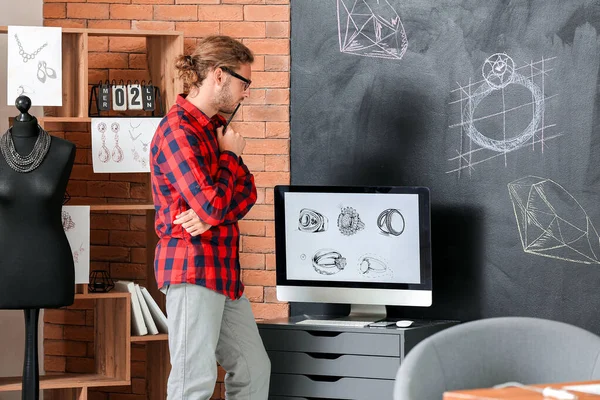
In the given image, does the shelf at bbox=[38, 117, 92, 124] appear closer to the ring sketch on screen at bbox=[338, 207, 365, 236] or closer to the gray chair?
the ring sketch on screen at bbox=[338, 207, 365, 236]

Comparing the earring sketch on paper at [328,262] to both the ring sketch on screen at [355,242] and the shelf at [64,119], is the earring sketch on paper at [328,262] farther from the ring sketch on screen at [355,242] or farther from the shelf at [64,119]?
the shelf at [64,119]

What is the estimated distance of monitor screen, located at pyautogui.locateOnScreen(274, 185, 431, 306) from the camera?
11.8 ft

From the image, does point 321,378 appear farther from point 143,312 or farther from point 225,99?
point 225,99

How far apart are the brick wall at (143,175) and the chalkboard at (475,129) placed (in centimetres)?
11

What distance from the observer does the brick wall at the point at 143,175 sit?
4.10 meters

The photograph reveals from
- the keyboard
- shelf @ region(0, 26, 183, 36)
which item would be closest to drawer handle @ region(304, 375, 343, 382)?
the keyboard

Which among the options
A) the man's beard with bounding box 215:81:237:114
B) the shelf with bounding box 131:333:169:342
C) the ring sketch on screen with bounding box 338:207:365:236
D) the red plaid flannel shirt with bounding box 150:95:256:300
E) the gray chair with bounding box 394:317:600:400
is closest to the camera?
the gray chair with bounding box 394:317:600:400

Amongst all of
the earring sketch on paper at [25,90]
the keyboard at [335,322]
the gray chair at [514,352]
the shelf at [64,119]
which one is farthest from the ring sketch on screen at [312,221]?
the gray chair at [514,352]

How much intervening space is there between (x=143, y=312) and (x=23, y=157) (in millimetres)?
870

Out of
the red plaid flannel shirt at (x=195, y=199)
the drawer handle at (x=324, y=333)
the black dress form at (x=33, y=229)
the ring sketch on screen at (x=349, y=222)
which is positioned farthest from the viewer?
the ring sketch on screen at (x=349, y=222)

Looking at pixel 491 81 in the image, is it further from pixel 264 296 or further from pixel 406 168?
pixel 264 296

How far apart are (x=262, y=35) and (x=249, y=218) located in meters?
0.81

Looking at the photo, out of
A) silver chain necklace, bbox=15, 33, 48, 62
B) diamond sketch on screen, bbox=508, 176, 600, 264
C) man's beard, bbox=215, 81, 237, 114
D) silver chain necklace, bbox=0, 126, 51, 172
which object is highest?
silver chain necklace, bbox=15, 33, 48, 62

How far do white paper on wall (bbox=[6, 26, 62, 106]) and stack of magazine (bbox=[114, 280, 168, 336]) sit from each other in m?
0.84
